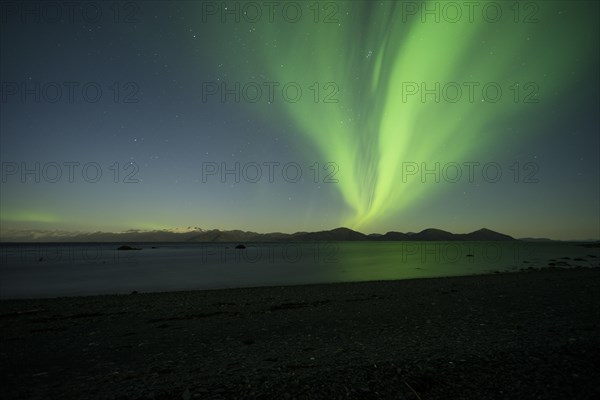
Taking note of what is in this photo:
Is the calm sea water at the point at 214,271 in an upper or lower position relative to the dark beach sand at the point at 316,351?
lower

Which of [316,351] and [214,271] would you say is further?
[214,271]

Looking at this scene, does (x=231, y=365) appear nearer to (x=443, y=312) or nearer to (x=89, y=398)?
(x=89, y=398)

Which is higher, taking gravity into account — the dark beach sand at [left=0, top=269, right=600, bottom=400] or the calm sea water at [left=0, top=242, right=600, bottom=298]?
the dark beach sand at [left=0, top=269, right=600, bottom=400]

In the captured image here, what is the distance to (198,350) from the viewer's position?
357 inches

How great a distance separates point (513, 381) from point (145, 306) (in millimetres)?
16877

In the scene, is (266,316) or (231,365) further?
(266,316)

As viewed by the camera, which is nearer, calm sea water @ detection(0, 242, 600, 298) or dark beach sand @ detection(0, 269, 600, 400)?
dark beach sand @ detection(0, 269, 600, 400)

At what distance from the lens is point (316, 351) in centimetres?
834

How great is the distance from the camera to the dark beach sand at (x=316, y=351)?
5.89m

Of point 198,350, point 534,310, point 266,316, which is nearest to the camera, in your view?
point 198,350

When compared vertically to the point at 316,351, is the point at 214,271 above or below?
below

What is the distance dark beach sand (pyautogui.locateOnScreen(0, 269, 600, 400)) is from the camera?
5.89 m

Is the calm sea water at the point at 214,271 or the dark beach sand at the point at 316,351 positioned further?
the calm sea water at the point at 214,271

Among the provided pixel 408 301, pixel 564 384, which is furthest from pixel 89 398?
pixel 408 301
